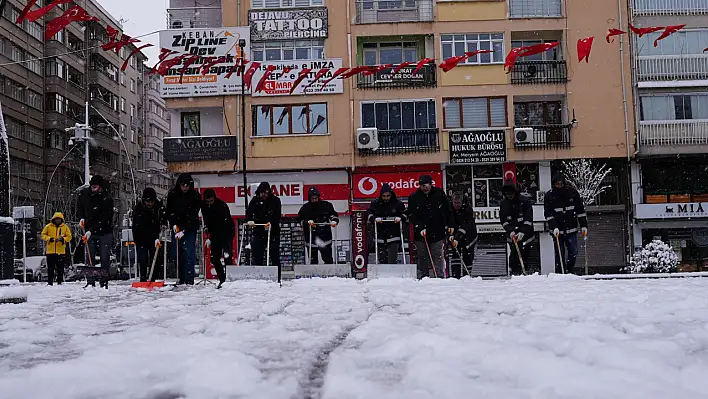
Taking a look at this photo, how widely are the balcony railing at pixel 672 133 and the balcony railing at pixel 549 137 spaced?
285 centimetres

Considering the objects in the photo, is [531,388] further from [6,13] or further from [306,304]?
[6,13]

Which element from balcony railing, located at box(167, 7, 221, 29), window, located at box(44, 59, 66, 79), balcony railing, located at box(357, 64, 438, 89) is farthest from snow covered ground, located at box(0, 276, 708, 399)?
window, located at box(44, 59, 66, 79)

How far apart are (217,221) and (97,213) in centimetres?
196

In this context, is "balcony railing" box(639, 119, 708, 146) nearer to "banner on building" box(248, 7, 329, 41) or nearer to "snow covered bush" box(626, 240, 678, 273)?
"snow covered bush" box(626, 240, 678, 273)

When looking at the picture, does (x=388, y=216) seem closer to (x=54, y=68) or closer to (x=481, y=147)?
(x=481, y=147)

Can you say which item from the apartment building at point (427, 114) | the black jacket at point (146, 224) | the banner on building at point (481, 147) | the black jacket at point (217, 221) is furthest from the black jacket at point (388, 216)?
the banner on building at point (481, 147)

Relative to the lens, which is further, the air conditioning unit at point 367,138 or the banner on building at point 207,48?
the banner on building at point 207,48

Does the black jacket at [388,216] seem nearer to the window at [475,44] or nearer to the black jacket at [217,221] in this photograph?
the black jacket at [217,221]

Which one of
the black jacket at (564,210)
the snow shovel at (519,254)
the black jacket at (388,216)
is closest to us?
the snow shovel at (519,254)

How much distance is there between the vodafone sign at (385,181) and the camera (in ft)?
98.4

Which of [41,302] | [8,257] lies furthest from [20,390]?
[8,257]

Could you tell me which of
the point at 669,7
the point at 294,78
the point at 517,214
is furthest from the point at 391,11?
the point at 517,214

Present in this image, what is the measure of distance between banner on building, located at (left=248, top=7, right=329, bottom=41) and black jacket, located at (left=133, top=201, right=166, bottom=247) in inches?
738

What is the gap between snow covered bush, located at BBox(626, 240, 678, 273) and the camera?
1043 inches
